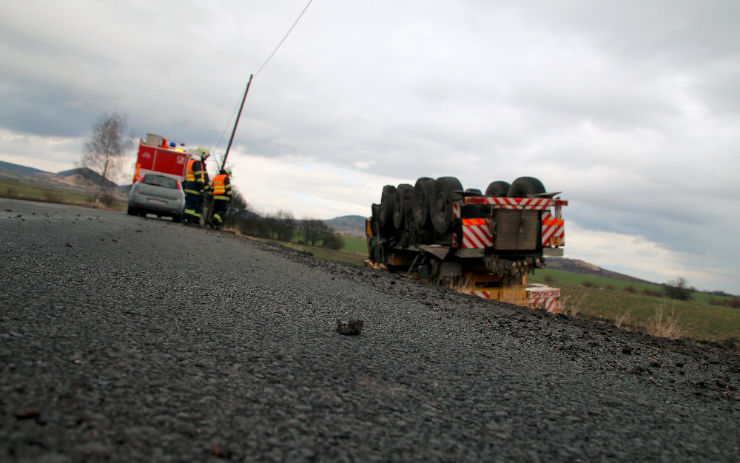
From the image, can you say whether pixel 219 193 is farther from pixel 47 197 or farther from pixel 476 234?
pixel 47 197

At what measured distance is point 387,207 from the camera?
1027cm

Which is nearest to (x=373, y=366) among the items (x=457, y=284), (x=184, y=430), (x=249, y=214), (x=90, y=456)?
(x=184, y=430)

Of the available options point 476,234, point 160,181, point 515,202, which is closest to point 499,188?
point 515,202

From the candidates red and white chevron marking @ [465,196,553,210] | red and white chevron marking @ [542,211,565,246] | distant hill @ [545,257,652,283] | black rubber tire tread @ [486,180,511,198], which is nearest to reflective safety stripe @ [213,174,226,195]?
black rubber tire tread @ [486,180,511,198]

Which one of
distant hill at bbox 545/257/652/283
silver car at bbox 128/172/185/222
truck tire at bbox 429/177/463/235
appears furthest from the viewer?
distant hill at bbox 545/257/652/283

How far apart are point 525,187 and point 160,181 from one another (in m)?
12.0

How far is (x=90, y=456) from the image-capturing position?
1021 mm

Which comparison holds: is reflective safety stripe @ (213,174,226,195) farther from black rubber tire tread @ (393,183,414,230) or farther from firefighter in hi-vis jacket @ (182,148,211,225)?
black rubber tire tread @ (393,183,414,230)

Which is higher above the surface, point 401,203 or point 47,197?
point 401,203

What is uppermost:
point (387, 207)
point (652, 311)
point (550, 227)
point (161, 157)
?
point (161, 157)

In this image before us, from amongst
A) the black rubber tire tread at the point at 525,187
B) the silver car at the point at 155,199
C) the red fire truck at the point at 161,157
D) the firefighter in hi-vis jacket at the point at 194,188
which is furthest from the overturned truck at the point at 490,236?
the red fire truck at the point at 161,157

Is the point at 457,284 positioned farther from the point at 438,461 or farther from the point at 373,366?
the point at 438,461

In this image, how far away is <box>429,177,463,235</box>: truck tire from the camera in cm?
752

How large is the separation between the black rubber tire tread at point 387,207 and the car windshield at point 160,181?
788 centimetres
